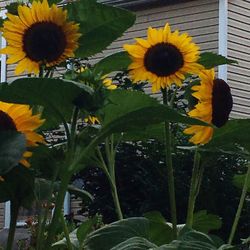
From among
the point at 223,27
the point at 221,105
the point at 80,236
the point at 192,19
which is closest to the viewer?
the point at 221,105

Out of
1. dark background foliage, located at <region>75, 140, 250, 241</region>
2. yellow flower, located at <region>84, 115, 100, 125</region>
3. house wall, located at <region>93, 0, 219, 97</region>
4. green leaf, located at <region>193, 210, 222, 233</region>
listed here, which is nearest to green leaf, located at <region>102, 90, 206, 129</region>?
yellow flower, located at <region>84, 115, 100, 125</region>

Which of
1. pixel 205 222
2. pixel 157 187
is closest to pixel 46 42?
pixel 205 222

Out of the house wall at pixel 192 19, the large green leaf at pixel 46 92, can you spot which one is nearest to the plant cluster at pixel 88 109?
the large green leaf at pixel 46 92

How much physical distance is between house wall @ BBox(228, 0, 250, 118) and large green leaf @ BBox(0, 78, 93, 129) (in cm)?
869

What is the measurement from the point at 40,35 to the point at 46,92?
0.18m

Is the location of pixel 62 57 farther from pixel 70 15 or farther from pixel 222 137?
pixel 222 137

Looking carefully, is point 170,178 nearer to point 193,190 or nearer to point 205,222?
point 193,190

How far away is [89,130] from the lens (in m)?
1.42

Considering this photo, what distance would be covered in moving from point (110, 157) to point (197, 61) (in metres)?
0.28

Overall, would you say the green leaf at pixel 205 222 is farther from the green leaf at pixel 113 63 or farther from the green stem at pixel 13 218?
the green stem at pixel 13 218

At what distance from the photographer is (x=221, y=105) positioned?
148cm

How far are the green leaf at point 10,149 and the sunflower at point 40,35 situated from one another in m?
0.23

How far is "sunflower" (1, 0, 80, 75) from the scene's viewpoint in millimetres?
1383

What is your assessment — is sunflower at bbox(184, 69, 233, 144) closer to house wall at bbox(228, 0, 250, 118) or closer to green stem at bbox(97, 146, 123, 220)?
green stem at bbox(97, 146, 123, 220)
